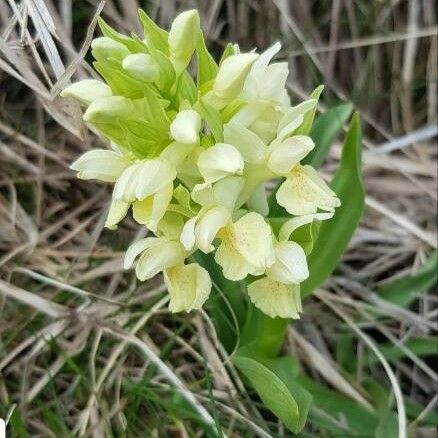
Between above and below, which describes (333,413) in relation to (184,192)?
below

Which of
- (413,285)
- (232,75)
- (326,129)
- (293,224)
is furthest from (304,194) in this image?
(413,285)

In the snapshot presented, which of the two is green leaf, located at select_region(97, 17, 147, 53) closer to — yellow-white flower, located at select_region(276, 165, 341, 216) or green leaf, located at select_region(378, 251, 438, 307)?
yellow-white flower, located at select_region(276, 165, 341, 216)

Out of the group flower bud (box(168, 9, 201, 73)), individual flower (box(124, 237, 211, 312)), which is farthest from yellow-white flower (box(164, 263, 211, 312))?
flower bud (box(168, 9, 201, 73))

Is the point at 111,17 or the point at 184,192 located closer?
the point at 184,192

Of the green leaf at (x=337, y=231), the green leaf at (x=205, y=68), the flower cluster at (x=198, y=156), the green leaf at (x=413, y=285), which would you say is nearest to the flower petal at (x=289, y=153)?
the flower cluster at (x=198, y=156)

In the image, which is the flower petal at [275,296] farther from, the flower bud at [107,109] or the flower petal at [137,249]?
the flower bud at [107,109]

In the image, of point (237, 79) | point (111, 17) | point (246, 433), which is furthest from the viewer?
point (111, 17)

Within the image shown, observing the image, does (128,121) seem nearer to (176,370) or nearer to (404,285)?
(176,370)

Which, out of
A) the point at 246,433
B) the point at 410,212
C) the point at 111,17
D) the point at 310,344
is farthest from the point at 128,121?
the point at 410,212
